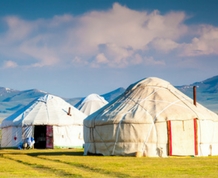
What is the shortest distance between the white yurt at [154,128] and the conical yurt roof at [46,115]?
9.72 m

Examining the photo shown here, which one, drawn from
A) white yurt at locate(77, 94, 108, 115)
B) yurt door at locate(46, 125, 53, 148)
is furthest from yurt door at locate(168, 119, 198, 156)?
white yurt at locate(77, 94, 108, 115)

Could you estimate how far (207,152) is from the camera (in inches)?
839

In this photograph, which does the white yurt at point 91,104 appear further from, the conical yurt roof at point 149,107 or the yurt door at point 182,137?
the yurt door at point 182,137

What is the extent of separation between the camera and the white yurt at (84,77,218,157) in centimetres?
2047

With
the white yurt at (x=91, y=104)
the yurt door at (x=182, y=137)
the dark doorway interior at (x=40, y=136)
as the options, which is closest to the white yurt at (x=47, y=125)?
the dark doorway interior at (x=40, y=136)

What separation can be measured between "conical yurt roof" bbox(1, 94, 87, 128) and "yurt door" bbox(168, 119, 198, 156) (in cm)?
1205

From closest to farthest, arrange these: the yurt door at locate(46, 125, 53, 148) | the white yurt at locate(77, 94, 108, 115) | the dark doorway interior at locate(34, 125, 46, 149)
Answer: the yurt door at locate(46, 125, 53, 148), the dark doorway interior at locate(34, 125, 46, 149), the white yurt at locate(77, 94, 108, 115)

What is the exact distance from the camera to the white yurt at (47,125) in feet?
104

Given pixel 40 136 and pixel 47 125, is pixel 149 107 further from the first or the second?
pixel 40 136

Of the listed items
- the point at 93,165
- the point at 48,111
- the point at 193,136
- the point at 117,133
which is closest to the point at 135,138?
the point at 117,133

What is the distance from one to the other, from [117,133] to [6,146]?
536 inches

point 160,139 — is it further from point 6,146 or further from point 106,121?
A: point 6,146

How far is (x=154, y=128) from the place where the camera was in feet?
67.2

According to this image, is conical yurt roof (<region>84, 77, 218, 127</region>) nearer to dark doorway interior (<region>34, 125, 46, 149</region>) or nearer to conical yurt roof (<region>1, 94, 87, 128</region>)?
conical yurt roof (<region>1, 94, 87, 128</region>)
